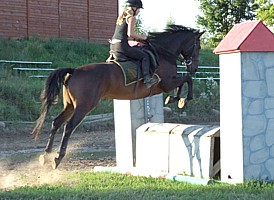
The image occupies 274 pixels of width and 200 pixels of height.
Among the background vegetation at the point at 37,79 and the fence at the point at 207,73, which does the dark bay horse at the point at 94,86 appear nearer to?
the background vegetation at the point at 37,79

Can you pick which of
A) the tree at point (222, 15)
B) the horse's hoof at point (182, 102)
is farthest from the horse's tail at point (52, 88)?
the tree at point (222, 15)

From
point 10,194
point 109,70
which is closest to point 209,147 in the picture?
point 109,70

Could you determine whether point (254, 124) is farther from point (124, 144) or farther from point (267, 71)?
point (124, 144)

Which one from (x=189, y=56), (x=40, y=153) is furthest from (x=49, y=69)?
(x=189, y=56)

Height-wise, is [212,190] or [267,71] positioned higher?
[267,71]

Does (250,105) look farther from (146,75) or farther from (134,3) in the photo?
(134,3)

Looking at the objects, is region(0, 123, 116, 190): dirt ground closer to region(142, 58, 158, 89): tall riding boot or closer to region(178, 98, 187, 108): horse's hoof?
region(142, 58, 158, 89): tall riding boot

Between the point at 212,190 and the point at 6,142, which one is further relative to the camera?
the point at 6,142

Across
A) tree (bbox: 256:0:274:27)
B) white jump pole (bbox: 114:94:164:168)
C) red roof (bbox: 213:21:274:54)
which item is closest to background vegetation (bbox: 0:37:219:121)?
tree (bbox: 256:0:274:27)

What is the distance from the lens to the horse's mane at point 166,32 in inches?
440

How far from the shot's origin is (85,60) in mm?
27859

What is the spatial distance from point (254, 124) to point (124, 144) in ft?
11.0

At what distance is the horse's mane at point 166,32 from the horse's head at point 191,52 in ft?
0.57

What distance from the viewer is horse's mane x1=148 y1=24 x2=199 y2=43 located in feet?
36.7
